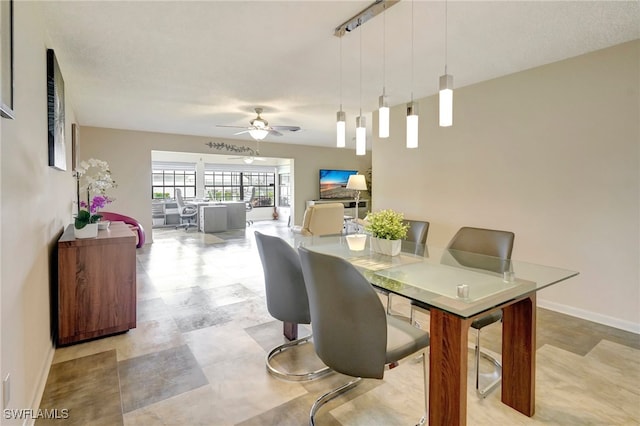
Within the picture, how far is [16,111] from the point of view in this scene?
147 cm

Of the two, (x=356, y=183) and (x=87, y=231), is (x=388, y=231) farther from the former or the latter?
(x=356, y=183)

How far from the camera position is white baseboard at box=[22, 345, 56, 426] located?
1.57 m

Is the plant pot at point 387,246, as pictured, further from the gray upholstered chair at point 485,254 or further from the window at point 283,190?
the window at point 283,190

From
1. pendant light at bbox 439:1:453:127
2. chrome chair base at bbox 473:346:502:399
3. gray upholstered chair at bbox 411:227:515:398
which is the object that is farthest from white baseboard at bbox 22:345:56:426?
pendant light at bbox 439:1:453:127

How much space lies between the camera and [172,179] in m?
10.9

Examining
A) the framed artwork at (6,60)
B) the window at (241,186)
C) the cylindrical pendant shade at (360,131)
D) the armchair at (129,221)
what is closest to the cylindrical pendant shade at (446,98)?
the cylindrical pendant shade at (360,131)

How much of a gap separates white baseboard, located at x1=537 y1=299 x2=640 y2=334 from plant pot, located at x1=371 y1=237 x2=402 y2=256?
6.80 feet

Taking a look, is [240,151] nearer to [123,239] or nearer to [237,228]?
[237,228]

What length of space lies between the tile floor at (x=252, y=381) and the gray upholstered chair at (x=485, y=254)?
201 millimetres

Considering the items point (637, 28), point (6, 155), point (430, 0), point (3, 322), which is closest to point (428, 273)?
→ point (430, 0)

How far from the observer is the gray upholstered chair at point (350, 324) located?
1.36 metres

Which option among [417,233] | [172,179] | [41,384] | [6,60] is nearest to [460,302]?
[417,233]

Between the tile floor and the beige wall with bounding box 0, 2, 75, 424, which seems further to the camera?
the tile floor

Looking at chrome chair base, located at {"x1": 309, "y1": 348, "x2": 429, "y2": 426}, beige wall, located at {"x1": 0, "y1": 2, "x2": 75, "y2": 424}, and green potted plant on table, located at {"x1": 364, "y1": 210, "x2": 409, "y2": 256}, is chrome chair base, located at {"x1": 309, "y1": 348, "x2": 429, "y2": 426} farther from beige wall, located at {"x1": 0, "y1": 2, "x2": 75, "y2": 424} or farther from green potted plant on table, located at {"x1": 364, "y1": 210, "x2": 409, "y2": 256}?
beige wall, located at {"x1": 0, "y1": 2, "x2": 75, "y2": 424}
